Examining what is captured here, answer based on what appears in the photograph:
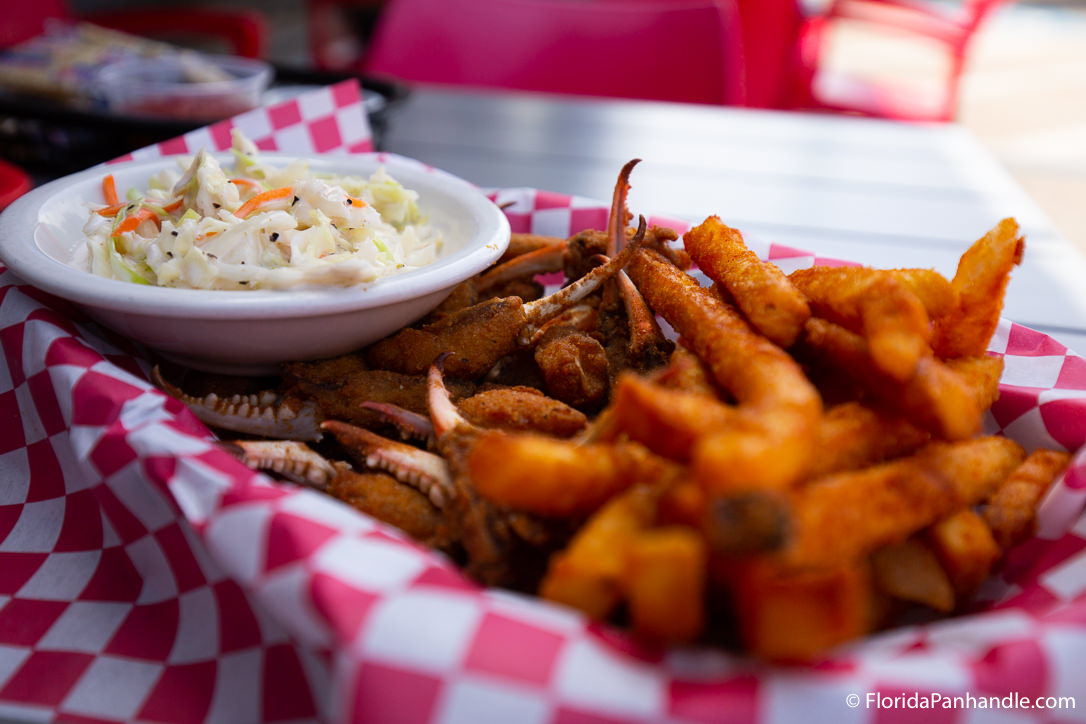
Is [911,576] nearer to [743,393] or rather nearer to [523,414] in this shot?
[743,393]

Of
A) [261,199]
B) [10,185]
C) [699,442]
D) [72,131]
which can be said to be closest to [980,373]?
[699,442]

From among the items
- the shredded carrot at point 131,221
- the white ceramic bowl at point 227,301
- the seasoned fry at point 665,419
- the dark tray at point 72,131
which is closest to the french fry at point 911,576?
the seasoned fry at point 665,419

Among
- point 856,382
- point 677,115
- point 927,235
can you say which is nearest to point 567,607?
point 856,382

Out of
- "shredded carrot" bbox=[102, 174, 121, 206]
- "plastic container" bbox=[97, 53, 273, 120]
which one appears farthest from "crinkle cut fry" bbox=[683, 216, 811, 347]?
"plastic container" bbox=[97, 53, 273, 120]

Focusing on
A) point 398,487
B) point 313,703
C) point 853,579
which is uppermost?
point 853,579

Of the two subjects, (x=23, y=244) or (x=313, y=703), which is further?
(x=23, y=244)

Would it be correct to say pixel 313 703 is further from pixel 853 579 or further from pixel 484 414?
pixel 853 579

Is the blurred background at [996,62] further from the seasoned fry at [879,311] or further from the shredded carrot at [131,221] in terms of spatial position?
the seasoned fry at [879,311]
